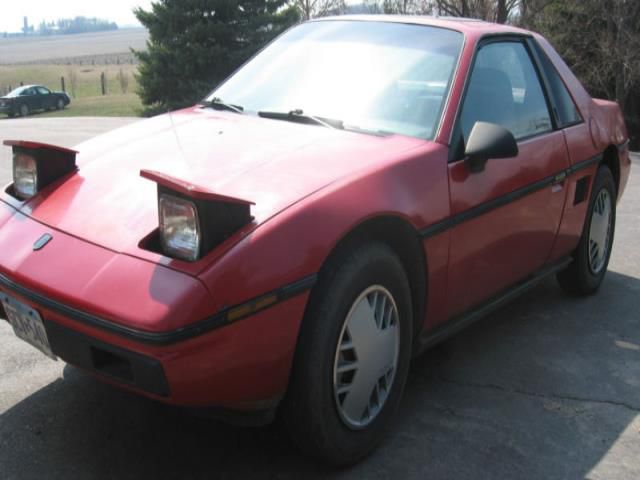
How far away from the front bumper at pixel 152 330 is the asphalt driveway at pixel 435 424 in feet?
1.76

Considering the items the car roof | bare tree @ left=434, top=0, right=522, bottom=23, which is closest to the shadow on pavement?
the car roof

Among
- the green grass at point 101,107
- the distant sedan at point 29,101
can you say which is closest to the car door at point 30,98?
the distant sedan at point 29,101

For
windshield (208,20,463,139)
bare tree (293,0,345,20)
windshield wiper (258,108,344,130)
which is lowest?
bare tree (293,0,345,20)

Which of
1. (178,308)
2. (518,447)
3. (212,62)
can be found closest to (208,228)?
(178,308)

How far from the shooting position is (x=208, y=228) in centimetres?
223

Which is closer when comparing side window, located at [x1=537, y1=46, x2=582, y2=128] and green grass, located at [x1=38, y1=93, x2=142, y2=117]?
side window, located at [x1=537, y1=46, x2=582, y2=128]

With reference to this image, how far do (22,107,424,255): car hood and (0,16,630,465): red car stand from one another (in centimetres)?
1

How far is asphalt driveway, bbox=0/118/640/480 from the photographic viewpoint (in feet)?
8.90

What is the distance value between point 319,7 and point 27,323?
21780 mm

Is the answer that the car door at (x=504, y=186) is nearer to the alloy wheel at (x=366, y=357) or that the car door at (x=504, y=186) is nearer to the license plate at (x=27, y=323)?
the alloy wheel at (x=366, y=357)

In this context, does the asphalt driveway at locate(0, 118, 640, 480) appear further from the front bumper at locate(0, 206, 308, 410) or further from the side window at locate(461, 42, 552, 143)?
the side window at locate(461, 42, 552, 143)

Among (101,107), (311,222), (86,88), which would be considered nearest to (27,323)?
(311,222)

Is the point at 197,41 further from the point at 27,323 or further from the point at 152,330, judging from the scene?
the point at 152,330

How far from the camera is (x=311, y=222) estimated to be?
240 centimetres
